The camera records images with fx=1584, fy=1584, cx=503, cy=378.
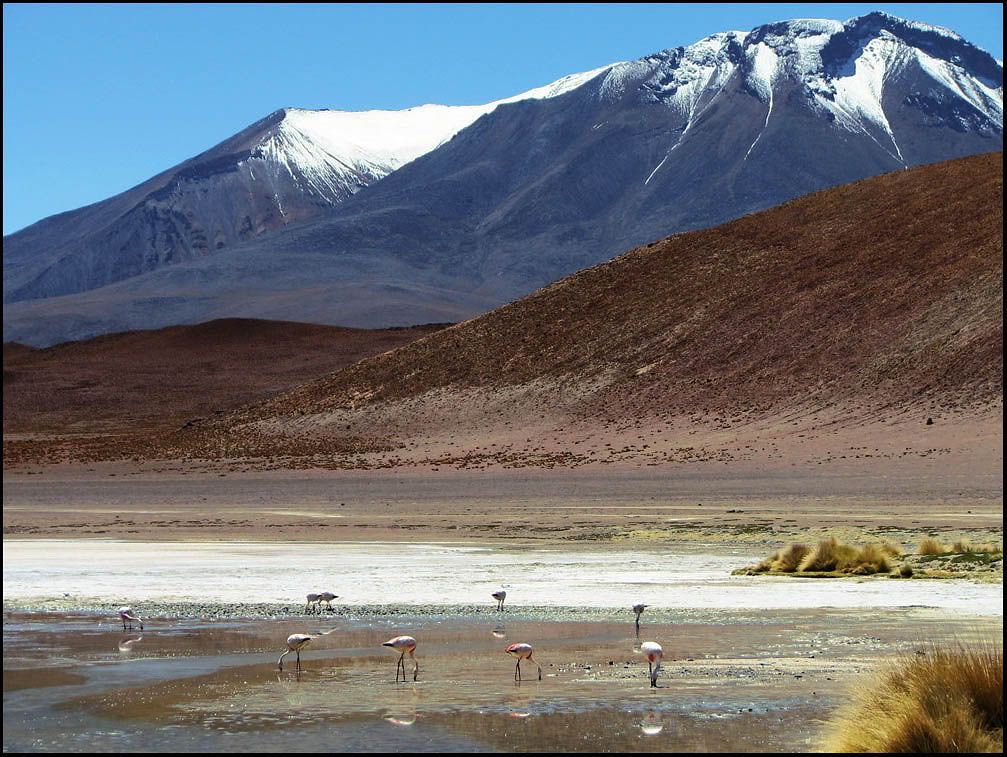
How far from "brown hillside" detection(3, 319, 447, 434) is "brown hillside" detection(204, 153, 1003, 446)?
16.1 metres

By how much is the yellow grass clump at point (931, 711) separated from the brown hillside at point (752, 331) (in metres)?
47.0

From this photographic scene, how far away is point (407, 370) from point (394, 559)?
5005cm

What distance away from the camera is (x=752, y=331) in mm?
69062

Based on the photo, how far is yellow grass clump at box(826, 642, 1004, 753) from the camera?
9.38m

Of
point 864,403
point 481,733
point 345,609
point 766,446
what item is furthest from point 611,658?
point 864,403

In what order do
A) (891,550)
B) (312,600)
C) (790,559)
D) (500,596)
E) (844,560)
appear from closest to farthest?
1. (500,596)
2. (312,600)
3. (844,560)
4. (790,559)
5. (891,550)

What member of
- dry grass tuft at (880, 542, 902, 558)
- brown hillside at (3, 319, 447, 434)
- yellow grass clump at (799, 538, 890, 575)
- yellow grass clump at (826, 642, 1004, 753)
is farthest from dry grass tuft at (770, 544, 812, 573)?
brown hillside at (3, 319, 447, 434)

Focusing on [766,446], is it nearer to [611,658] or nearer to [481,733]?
[611,658]

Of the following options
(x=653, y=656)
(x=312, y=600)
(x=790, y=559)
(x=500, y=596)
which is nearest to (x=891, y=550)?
(x=790, y=559)

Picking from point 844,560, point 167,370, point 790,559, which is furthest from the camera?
point 167,370

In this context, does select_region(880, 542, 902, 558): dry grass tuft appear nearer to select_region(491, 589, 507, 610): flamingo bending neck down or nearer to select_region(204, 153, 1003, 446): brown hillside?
select_region(491, 589, 507, 610): flamingo bending neck down

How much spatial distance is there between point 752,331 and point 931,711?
60.2m

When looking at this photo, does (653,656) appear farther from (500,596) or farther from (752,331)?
(752,331)

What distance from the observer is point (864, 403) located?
58.5 m
